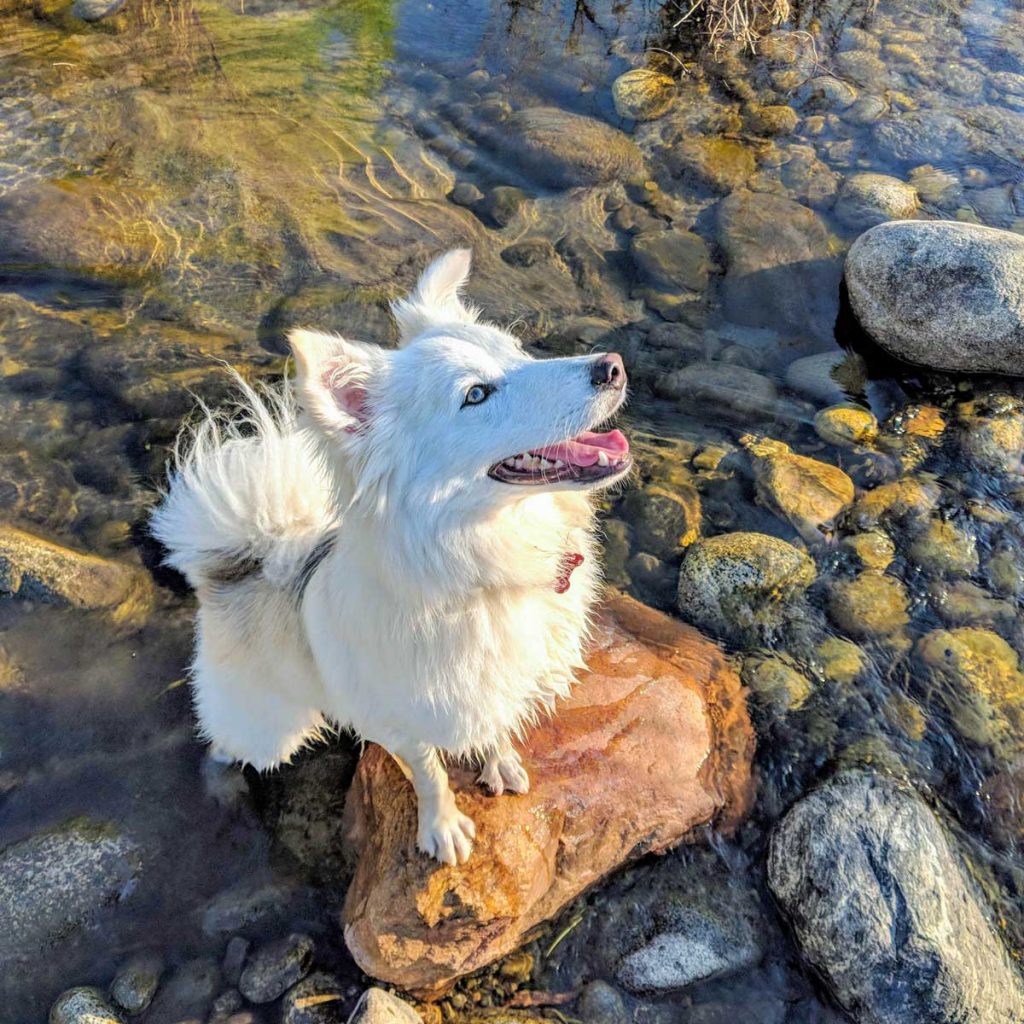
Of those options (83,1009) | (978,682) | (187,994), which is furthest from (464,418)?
(978,682)

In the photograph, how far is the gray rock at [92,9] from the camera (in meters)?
7.41

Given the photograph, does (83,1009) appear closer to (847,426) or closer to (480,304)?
(480,304)

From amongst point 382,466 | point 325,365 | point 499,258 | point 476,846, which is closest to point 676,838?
point 476,846

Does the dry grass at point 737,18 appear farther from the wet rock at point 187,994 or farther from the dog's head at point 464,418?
the wet rock at point 187,994

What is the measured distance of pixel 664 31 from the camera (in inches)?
303

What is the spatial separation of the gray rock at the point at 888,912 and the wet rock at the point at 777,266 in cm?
352

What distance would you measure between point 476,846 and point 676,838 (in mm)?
897

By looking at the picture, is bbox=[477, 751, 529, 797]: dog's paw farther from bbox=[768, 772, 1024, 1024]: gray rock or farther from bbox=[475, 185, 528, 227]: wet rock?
bbox=[475, 185, 528, 227]: wet rock

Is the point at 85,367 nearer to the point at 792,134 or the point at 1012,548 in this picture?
the point at 1012,548

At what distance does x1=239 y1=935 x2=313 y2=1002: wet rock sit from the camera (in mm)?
2781

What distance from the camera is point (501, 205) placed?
604 centimetres

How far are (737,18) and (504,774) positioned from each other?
26.0ft

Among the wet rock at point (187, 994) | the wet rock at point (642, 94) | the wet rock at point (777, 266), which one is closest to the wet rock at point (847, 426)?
the wet rock at point (777, 266)

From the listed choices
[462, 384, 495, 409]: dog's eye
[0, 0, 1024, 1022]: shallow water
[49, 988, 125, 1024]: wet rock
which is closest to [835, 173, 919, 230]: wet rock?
[0, 0, 1024, 1022]: shallow water
